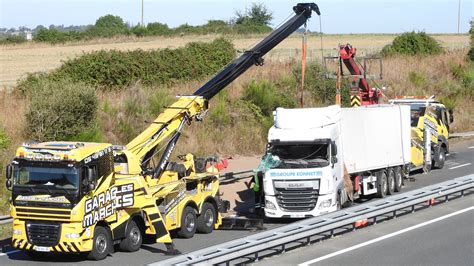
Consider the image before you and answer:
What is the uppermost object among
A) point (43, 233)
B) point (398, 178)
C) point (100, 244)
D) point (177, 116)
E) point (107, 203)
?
point (177, 116)

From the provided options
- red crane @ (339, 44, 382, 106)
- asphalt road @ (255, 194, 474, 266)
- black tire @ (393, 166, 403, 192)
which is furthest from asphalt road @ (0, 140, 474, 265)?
red crane @ (339, 44, 382, 106)

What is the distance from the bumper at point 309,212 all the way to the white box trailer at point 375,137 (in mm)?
2414

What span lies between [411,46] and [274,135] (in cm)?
4280

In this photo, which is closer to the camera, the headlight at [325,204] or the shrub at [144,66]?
the headlight at [325,204]

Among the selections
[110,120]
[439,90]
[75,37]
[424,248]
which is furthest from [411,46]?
[424,248]

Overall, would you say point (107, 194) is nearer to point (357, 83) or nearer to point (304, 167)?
point (304, 167)

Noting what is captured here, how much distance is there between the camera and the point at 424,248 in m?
19.5

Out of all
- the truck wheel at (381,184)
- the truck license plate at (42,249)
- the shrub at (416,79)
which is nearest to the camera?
the truck license plate at (42,249)

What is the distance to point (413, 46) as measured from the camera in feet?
212

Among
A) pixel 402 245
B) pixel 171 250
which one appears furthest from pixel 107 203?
pixel 402 245

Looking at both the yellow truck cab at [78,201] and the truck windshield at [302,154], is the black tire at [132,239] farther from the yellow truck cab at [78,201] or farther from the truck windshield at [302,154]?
the truck windshield at [302,154]

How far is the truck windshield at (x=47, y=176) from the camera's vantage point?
716 inches

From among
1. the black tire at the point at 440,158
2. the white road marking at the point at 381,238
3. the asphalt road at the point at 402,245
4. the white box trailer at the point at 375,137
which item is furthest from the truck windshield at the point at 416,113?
the asphalt road at the point at 402,245

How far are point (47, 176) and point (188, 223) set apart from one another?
450 cm
